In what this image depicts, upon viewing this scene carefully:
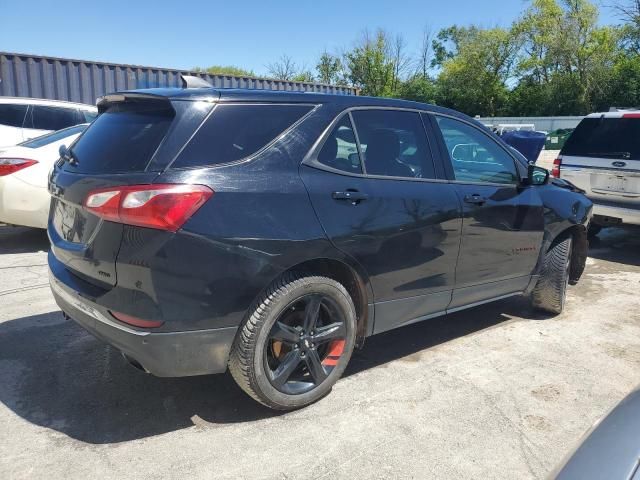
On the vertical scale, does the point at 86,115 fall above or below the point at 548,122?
above

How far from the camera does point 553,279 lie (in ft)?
15.1

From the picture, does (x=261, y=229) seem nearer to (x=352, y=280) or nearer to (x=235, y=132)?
(x=235, y=132)

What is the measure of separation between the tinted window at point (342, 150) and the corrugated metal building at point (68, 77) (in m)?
9.21

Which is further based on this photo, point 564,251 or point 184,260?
point 564,251

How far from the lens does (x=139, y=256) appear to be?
2.45 metres

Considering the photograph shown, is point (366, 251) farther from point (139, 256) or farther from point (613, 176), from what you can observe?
point (613, 176)

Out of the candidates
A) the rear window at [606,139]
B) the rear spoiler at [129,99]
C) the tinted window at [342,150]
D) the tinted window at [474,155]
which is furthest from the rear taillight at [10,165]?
the rear window at [606,139]

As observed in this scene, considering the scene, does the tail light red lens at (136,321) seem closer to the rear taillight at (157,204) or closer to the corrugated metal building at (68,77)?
the rear taillight at (157,204)

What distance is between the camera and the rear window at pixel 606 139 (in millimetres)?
6551

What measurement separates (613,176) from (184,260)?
20.1 ft

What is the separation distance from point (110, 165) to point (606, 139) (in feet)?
20.7

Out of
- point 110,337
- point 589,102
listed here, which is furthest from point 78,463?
point 589,102

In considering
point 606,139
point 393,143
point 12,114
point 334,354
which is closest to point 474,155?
point 393,143

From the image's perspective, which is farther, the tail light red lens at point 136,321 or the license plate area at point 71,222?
the license plate area at point 71,222
